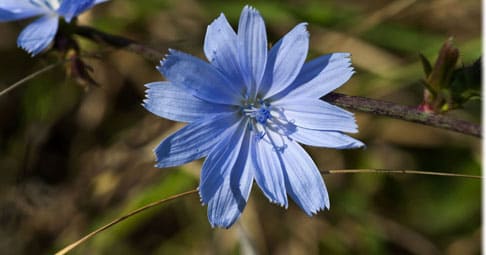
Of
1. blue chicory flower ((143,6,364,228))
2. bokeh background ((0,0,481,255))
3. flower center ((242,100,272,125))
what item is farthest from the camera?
bokeh background ((0,0,481,255))

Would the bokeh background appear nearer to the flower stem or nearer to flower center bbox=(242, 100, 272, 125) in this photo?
flower center bbox=(242, 100, 272, 125)

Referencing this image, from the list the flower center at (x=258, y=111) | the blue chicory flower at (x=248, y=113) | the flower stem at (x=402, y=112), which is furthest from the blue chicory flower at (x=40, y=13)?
the flower stem at (x=402, y=112)

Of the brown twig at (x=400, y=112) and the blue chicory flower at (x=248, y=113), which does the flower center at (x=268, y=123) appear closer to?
the blue chicory flower at (x=248, y=113)

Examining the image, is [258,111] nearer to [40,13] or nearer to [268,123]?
[268,123]

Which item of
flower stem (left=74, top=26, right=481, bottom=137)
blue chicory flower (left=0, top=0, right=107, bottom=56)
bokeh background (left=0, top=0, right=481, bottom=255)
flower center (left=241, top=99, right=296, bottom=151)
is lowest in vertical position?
bokeh background (left=0, top=0, right=481, bottom=255)

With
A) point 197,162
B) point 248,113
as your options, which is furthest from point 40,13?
point 197,162

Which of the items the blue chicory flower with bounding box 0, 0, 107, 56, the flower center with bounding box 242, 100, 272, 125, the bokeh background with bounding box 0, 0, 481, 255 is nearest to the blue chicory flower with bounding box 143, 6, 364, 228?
the flower center with bounding box 242, 100, 272, 125
